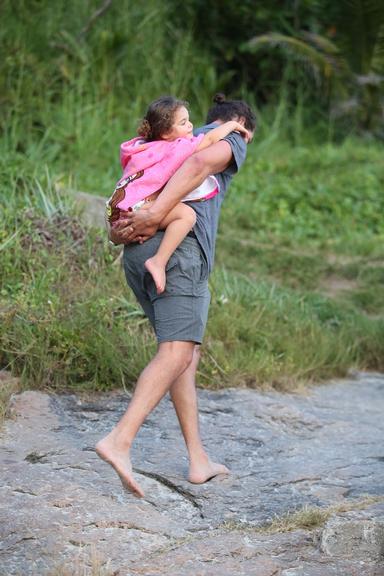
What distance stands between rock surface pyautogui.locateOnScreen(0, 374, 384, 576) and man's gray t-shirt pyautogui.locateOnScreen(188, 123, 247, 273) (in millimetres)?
926

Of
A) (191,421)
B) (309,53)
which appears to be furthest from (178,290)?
→ (309,53)

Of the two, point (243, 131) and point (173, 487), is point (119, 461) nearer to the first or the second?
point (173, 487)

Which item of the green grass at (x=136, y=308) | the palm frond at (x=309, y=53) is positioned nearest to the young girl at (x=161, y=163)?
the green grass at (x=136, y=308)

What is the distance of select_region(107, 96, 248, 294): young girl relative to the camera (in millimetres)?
3848

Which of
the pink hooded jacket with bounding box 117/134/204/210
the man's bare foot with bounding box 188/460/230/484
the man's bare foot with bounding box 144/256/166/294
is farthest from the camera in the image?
the man's bare foot with bounding box 188/460/230/484

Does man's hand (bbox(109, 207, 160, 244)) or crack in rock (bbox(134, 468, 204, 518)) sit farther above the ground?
man's hand (bbox(109, 207, 160, 244))

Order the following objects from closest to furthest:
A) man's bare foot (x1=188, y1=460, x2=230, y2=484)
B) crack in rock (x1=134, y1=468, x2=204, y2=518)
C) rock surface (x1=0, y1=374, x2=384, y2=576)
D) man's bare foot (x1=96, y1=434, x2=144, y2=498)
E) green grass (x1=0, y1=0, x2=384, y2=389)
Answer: rock surface (x1=0, y1=374, x2=384, y2=576) < man's bare foot (x1=96, y1=434, x2=144, y2=498) < crack in rock (x1=134, y1=468, x2=204, y2=518) < man's bare foot (x1=188, y1=460, x2=230, y2=484) < green grass (x1=0, y1=0, x2=384, y2=389)

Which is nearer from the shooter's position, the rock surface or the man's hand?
the rock surface

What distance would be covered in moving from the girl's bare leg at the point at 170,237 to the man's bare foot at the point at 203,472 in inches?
31.2

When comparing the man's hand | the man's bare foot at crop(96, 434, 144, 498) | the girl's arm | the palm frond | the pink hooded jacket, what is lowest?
the man's bare foot at crop(96, 434, 144, 498)

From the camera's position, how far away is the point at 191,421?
4094 millimetres

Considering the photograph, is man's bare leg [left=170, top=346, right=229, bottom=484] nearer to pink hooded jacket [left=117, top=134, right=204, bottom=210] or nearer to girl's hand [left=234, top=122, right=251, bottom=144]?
pink hooded jacket [left=117, top=134, right=204, bottom=210]

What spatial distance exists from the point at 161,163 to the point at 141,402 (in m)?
0.89

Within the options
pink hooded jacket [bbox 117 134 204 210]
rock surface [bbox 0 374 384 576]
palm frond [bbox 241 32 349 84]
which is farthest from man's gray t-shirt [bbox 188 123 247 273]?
palm frond [bbox 241 32 349 84]
